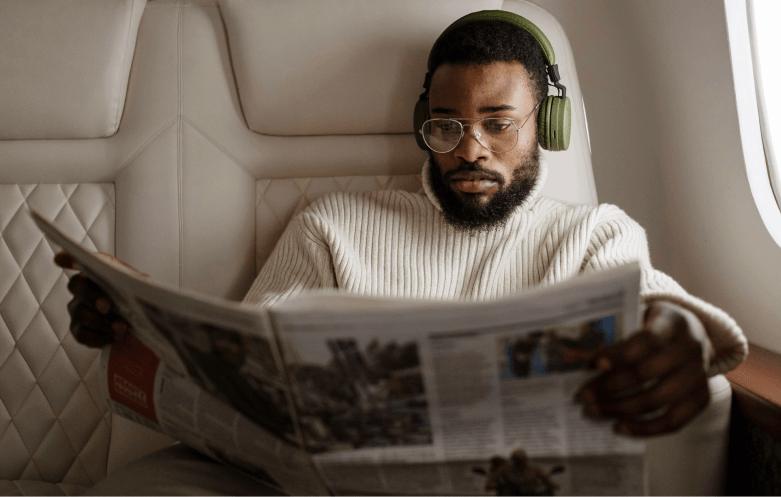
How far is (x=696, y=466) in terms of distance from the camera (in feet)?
2.25

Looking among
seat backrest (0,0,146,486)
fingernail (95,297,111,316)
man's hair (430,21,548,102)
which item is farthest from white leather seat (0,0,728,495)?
fingernail (95,297,111,316)

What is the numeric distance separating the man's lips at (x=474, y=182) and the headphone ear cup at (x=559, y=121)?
0.15 m

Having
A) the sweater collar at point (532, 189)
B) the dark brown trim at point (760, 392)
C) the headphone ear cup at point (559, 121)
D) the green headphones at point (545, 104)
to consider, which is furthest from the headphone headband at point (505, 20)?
the dark brown trim at point (760, 392)

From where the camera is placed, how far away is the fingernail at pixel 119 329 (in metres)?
0.69

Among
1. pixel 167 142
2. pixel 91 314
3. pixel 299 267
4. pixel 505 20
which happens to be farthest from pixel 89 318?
pixel 505 20

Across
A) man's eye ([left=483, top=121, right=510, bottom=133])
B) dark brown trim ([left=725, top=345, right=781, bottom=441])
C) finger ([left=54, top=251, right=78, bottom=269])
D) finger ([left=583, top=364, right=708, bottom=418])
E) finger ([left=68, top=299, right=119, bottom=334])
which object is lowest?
dark brown trim ([left=725, top=345, right=781, bottom=441])

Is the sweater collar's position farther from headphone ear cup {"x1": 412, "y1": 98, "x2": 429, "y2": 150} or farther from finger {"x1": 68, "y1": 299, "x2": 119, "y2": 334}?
finger {"x1": 68, "y1": 299, "x2": 119, "y2": 334}

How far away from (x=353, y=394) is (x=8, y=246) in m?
1.05

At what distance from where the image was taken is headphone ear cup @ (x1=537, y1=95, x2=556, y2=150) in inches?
40.0

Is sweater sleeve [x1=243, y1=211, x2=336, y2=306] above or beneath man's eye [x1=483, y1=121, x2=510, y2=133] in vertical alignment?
beneath

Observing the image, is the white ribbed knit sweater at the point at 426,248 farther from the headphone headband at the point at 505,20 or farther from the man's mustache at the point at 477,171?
the headphone headband at the point at 505,20

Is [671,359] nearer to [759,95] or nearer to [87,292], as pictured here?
[87,292]

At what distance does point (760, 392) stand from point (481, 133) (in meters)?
0.62

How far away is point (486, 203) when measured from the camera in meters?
1.01
